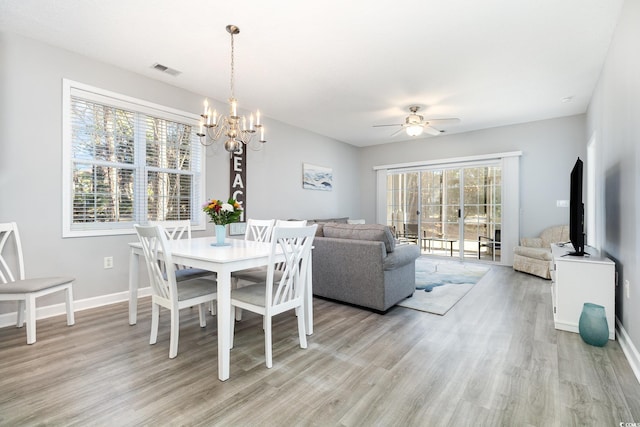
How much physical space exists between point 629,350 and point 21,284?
452 cm

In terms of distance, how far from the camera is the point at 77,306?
311cm

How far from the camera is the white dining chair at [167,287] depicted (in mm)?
2090

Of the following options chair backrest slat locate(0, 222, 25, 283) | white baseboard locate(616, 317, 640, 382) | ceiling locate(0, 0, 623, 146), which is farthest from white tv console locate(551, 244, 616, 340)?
chair backrest slat locate(0, 222, 25, 283)

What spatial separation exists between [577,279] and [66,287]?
4343 millimetres

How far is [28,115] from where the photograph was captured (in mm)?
2844

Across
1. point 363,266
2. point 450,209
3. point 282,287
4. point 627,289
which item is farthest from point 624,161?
point 450,209

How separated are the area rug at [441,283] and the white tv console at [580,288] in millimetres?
959

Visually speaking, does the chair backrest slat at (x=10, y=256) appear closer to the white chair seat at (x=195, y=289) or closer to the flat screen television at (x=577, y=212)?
the white chair seat at (x=195, y=289)

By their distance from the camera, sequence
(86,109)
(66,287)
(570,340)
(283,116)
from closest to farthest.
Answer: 1. (570,340)
2. (66,287)
3. (86,109)
4. (283,116)

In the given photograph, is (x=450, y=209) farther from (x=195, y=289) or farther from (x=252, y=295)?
(x=195, y=289)

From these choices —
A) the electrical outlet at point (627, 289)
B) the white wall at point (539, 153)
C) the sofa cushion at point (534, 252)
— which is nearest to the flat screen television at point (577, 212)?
the electrical outlet at point (627, 289)

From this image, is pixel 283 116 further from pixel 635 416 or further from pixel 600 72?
pixel 635 416

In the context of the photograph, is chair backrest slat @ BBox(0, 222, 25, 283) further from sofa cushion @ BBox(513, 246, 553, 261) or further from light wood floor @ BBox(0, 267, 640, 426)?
sofa cushion @ BBox(513, 246, 553, 261)

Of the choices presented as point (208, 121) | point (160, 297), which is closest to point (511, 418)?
point (160, 297)
